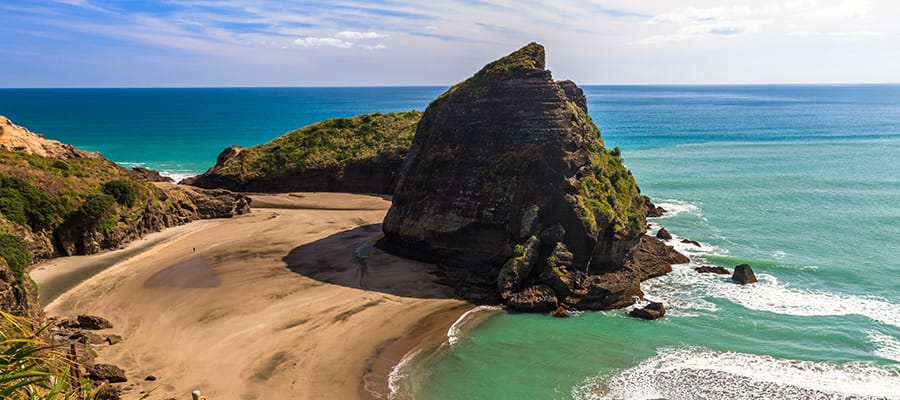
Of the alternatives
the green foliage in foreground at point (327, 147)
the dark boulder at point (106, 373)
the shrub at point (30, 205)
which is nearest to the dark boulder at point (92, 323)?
the dark boulder at point (106, 373)

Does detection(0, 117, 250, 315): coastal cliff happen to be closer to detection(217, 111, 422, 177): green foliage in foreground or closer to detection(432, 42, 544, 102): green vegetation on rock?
detection(217, 111, 422, 177): green foliage in foreground

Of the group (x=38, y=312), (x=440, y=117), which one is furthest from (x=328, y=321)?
(x=440, y=117)

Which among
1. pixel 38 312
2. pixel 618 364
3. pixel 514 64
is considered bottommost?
pixel 618 364

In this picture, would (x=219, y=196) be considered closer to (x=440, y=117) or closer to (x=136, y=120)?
(x=440, y=117)

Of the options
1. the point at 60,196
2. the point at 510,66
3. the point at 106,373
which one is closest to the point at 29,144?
the point at 60,196

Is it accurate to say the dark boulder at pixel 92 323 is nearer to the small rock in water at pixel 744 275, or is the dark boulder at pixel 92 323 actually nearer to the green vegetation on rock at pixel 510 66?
the green vegetation on rock at pixel 510 66

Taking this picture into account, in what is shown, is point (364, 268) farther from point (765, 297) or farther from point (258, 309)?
point (765, 297)

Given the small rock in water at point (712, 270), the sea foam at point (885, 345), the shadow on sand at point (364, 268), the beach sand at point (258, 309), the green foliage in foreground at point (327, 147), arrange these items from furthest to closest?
the green foliage in foreground at point (327, 147), the small rock in water at point (712, 270), the shadow on sand at point (364, 268), the sea foam at point (885, 345), the beach sand at point (258, 309)
